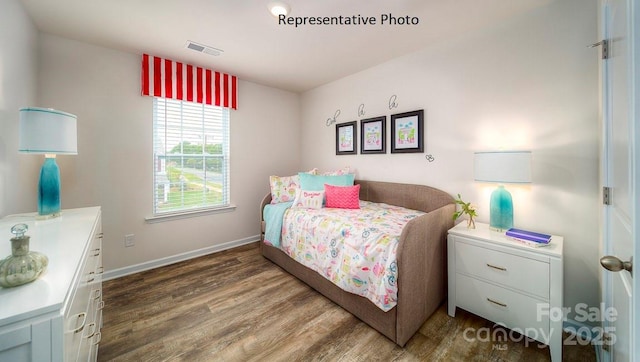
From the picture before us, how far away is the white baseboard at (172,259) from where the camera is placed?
2527mm

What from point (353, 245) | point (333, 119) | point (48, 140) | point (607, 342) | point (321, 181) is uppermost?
point (333, 119)

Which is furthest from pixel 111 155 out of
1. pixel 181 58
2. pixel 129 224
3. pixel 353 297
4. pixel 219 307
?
pixel 353 297

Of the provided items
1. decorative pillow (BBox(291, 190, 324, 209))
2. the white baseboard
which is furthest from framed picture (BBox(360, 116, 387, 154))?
the white baseboard

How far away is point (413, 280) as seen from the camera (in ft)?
5.35

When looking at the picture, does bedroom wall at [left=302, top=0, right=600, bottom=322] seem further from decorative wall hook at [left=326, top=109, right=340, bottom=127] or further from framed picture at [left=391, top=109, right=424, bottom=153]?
decorative wall hook at [left=326, top=109, right=340, bottom=127]

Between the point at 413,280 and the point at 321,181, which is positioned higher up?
the point at 321,181

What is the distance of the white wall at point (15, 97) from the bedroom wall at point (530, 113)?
10.8 feet

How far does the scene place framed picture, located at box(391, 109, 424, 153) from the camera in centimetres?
259

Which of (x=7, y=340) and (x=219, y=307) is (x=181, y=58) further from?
(x=7, y=340)

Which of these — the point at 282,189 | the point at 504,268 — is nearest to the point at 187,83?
the point at 282,189

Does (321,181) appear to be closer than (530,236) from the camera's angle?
No

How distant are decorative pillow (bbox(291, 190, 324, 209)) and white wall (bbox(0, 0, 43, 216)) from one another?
2.25 m

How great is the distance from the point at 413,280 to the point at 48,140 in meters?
2.49

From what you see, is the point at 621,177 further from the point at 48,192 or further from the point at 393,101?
the point at 48,192
